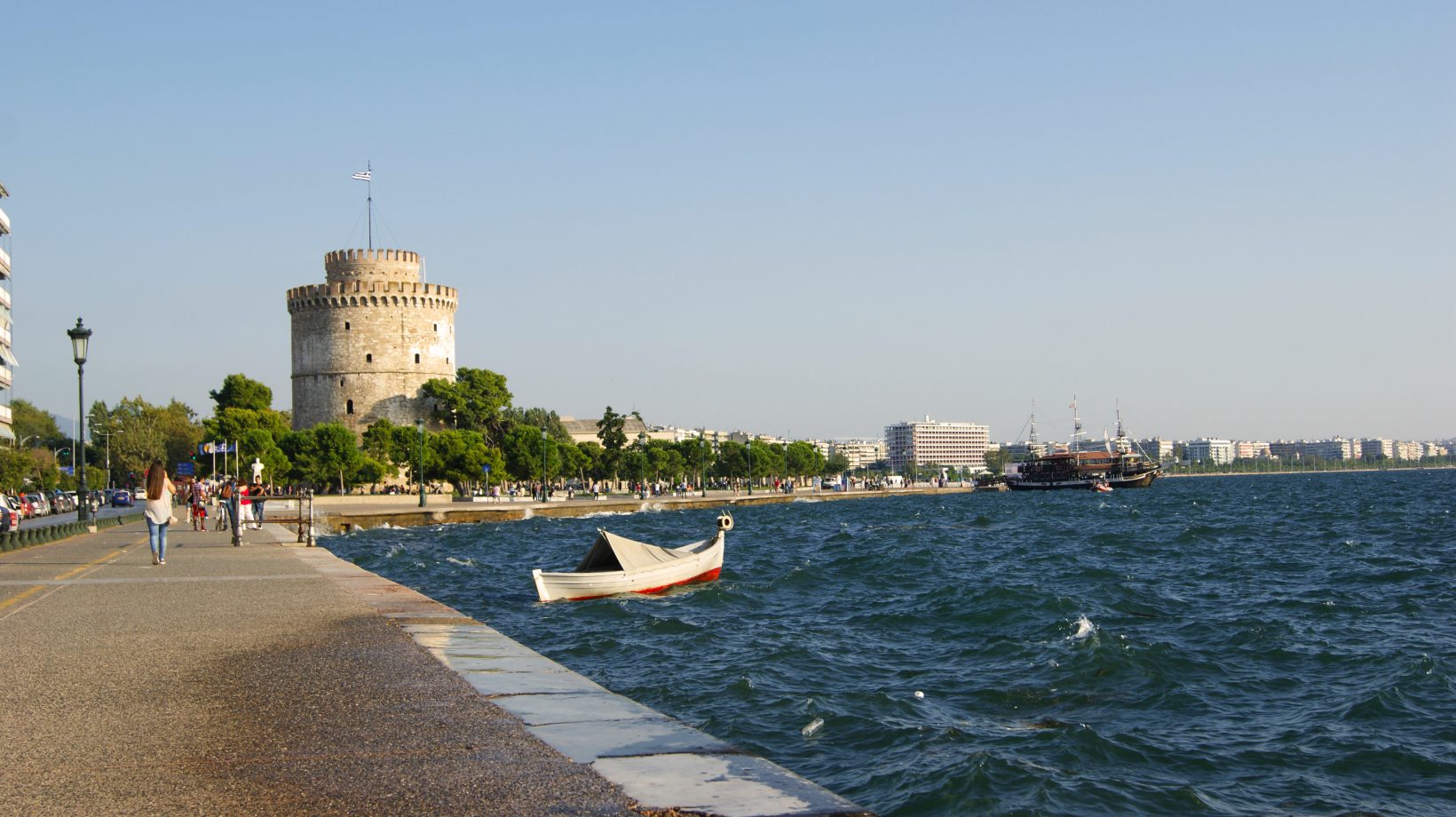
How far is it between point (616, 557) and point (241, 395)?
3432 inches

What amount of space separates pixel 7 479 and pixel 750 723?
60510 mm

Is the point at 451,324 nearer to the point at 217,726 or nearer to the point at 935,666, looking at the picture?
the point at 935,666

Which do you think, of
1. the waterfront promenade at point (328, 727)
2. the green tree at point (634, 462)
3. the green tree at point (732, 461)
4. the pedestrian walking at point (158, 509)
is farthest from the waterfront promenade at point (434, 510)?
the green tree at point (732, 461)

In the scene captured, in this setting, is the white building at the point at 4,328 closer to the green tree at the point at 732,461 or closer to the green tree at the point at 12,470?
the green tree at the point at 12,470

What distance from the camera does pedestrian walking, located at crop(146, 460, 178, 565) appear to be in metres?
19.6

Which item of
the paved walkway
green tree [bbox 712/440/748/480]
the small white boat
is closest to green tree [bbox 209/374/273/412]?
green tree [bbox 712/440/748/480]

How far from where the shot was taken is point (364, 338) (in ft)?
316

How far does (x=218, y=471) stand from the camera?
3516 inches

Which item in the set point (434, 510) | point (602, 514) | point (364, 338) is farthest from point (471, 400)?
point (434, 510)

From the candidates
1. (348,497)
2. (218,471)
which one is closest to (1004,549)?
(348,497)

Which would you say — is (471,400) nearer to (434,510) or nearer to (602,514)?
(602,514)

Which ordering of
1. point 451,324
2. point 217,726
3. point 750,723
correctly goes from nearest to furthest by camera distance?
point 217,726 → point 750,723 → point 451,324

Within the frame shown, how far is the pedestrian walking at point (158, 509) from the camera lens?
1964cm

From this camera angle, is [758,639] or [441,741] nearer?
[441,741]
